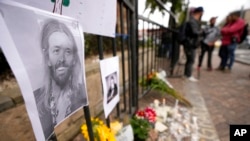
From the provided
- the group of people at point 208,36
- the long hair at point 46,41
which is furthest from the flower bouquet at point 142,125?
the group of people at point 208,36

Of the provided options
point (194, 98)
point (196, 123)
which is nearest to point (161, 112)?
point (196, 123)

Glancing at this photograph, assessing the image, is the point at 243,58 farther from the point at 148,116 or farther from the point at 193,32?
the point at 148,116

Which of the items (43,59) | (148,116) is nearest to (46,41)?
(43,59)

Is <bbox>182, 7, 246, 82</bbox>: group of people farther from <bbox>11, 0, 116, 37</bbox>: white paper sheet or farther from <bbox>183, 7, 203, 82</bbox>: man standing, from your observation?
<bbox>11, 0, 116, 37</bbox>: white paper sheet

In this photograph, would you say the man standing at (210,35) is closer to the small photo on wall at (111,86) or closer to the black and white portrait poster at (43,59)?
the small photo on wall at (111,86)

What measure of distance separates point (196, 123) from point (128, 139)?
1.04 meters

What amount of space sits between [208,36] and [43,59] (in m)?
5.86

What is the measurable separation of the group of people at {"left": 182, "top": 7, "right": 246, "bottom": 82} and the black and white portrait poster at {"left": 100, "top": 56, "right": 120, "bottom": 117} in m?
3.20

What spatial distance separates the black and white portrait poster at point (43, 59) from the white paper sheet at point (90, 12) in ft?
0.19

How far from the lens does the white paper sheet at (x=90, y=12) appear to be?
2.34ft

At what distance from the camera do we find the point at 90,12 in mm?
972

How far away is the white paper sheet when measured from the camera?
71 cm

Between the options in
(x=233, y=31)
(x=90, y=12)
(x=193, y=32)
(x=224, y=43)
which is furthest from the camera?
(x=224, y=43)

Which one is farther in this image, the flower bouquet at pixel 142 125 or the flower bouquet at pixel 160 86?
the flower bouquet at pixel 160 86
